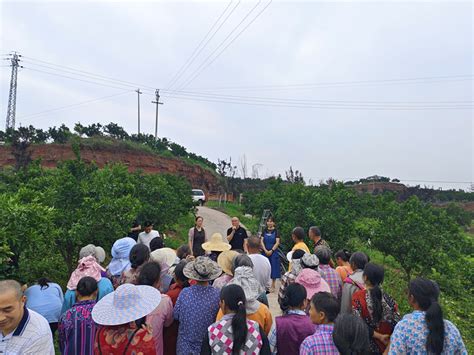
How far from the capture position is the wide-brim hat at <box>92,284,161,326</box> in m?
2.38

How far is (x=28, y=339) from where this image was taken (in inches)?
91.0

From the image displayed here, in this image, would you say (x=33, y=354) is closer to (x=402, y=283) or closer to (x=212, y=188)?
(x=402, y=283)

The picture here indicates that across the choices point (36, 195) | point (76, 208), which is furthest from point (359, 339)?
point (76, 208)

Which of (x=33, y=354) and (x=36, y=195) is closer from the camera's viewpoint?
(x=33, y=354)

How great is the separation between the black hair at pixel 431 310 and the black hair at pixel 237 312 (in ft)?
4.42

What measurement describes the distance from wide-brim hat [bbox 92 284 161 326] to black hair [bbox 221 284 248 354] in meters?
0.54

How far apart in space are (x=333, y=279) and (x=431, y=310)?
1.63 m

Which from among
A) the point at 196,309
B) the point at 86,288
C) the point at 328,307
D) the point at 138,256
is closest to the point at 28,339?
the point at 86,288

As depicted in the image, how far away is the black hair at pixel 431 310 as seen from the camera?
2502 mm

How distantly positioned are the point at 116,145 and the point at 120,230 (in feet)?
88.6

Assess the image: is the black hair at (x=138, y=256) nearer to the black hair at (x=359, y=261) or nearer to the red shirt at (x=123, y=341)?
the red shirt at (x=123, y=341)

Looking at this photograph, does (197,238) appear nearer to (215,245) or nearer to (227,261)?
(215,245)

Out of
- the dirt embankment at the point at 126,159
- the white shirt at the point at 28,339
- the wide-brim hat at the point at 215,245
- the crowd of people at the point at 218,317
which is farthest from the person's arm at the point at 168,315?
the dirt embankment at the point at 126,159

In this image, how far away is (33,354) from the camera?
231cm
